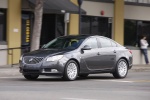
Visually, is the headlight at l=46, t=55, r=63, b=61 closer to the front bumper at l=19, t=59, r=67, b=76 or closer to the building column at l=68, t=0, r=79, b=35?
the front bumper at l=19, t=59, r=67, b=76

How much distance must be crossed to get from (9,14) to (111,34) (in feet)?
24.8

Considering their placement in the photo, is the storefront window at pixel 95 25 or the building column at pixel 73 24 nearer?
the building column at pixel 73 24

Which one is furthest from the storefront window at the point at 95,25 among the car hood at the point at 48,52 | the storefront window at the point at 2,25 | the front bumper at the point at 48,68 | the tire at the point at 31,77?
the front bumper at the point at 48,68

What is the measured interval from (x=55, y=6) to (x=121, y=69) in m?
6.71

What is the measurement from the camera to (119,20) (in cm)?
2875

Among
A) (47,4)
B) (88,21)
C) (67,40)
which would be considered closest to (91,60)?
(67,40)

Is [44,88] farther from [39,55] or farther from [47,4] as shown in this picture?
[47,4]

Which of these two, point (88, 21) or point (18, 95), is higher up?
point (88, 21)

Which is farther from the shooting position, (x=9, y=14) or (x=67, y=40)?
(x=9, y=14)

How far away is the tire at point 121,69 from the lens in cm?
1812

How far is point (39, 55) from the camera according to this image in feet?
53.0

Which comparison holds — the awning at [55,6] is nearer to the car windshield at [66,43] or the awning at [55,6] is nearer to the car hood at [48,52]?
the car windshield at [66,43]

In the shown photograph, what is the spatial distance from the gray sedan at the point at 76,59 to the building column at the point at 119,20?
10.1 metres

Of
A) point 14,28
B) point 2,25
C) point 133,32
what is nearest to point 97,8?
point 133,32
